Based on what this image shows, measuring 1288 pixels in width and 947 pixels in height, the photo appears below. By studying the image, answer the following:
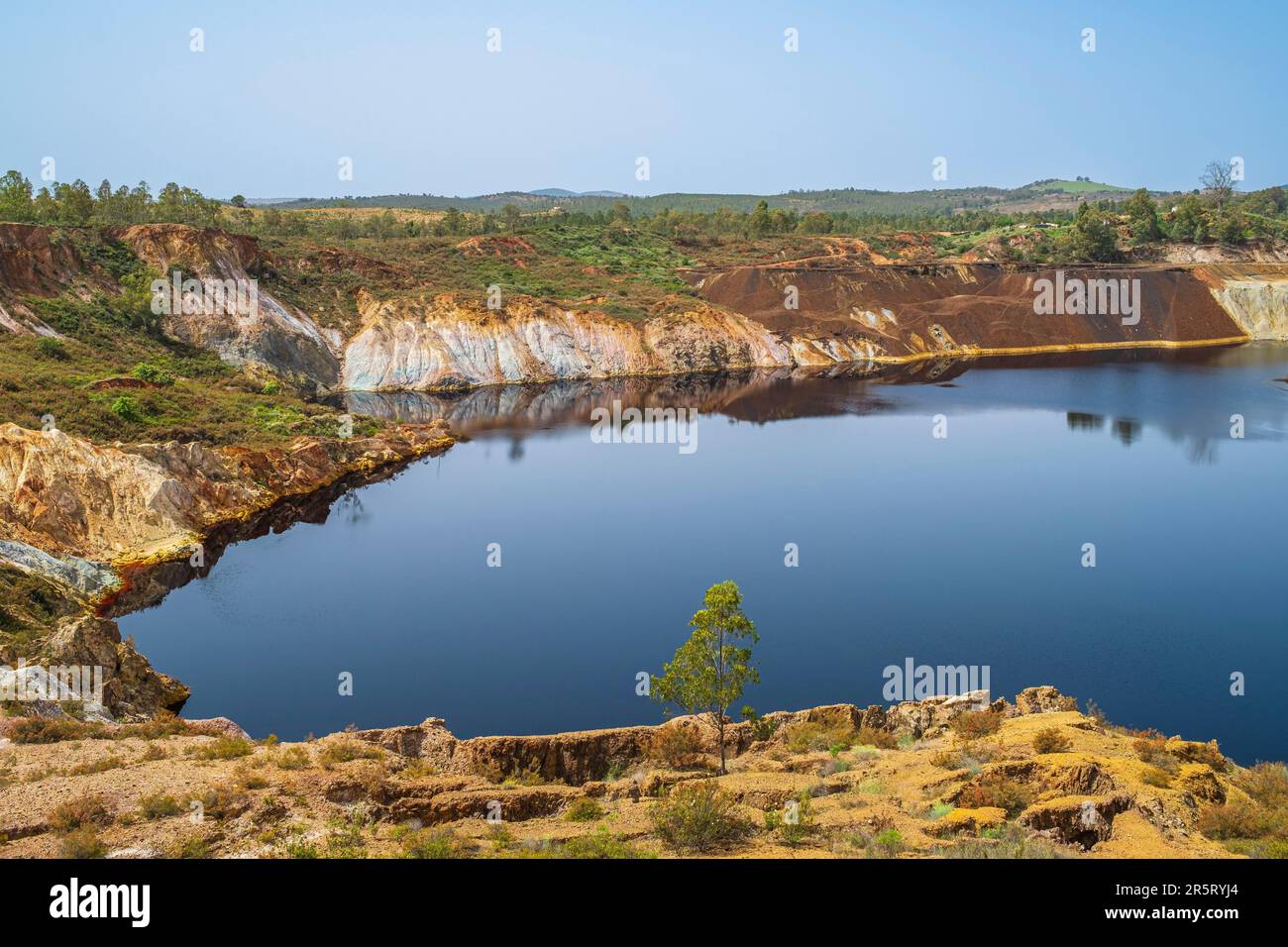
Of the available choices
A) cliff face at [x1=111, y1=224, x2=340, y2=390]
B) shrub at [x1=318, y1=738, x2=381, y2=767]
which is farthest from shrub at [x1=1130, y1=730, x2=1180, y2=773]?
cliff face at [x1=111, y1=224, x2=340, y2=390]

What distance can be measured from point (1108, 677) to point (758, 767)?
10.5 m

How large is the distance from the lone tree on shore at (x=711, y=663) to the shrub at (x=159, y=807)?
8573 mm

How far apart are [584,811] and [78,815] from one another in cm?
714

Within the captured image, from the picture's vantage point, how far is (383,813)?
1503 cm

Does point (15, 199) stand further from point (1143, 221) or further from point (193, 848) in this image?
point (1143, 221)

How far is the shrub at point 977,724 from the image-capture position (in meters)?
19.6

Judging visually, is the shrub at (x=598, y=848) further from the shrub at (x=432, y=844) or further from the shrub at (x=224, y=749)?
the shrub at (x=224, y=749)

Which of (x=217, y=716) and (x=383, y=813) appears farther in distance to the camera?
(x=217, y=716)

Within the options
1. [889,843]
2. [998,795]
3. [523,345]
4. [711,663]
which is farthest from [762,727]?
[523,345]

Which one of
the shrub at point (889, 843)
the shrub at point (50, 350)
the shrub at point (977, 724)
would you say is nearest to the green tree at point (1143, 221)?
the shrub at point (50, 350)

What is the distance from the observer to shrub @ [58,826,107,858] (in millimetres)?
12312

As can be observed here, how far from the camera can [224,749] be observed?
17.4 m
